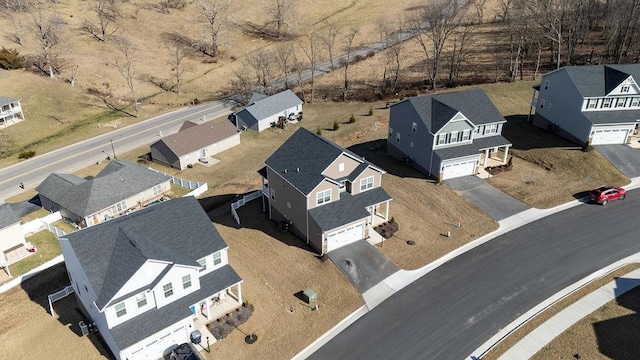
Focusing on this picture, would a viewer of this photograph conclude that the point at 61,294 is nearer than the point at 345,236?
Yes

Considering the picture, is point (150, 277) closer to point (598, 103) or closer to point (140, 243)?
point (140, 243)

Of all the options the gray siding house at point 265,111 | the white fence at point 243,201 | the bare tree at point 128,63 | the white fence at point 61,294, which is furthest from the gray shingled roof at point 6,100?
the white fence at point 61,294

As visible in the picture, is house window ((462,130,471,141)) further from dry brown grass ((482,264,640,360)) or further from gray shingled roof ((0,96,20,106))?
gray shingled roof ((0,96,20,106))

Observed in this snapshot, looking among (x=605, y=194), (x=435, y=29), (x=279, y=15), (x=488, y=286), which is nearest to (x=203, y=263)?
(x=488, y=286)

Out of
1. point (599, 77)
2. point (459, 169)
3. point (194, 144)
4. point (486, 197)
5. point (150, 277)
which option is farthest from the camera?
point (194, 144)

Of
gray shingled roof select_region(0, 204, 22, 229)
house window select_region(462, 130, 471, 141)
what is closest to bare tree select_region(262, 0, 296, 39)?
house window select_region(462, 130, 471, 141)
